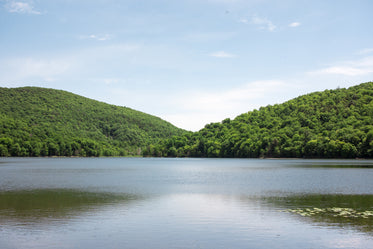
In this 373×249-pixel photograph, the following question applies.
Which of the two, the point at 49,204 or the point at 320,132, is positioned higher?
the point at 320,132

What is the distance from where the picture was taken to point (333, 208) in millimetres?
25469

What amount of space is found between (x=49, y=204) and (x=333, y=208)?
1922cm

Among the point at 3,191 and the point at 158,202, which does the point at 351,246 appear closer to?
the point at 158,202

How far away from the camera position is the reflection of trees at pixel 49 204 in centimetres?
2230

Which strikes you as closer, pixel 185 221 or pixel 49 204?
pixel 185 221

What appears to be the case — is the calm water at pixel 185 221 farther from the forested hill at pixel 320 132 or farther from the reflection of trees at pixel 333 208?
the forested hill at pixel 320 132

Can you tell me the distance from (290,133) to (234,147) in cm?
2947

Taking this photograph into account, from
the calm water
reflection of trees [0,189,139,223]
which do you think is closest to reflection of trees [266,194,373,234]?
Result: the calm water

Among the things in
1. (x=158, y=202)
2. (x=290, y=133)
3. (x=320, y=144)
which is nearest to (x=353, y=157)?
(x=320, y=144)

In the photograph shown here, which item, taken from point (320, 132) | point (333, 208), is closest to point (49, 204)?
point (333, 208)

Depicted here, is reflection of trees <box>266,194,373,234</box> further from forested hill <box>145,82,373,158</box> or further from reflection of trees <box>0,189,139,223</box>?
forested hill <box>145,82,373,158</box>

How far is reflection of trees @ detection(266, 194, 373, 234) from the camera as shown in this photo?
20609 mm

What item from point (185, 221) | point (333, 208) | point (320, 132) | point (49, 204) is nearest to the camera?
point (185, 221)

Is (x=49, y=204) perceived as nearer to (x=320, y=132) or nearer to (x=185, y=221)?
(x=185, y=221)
